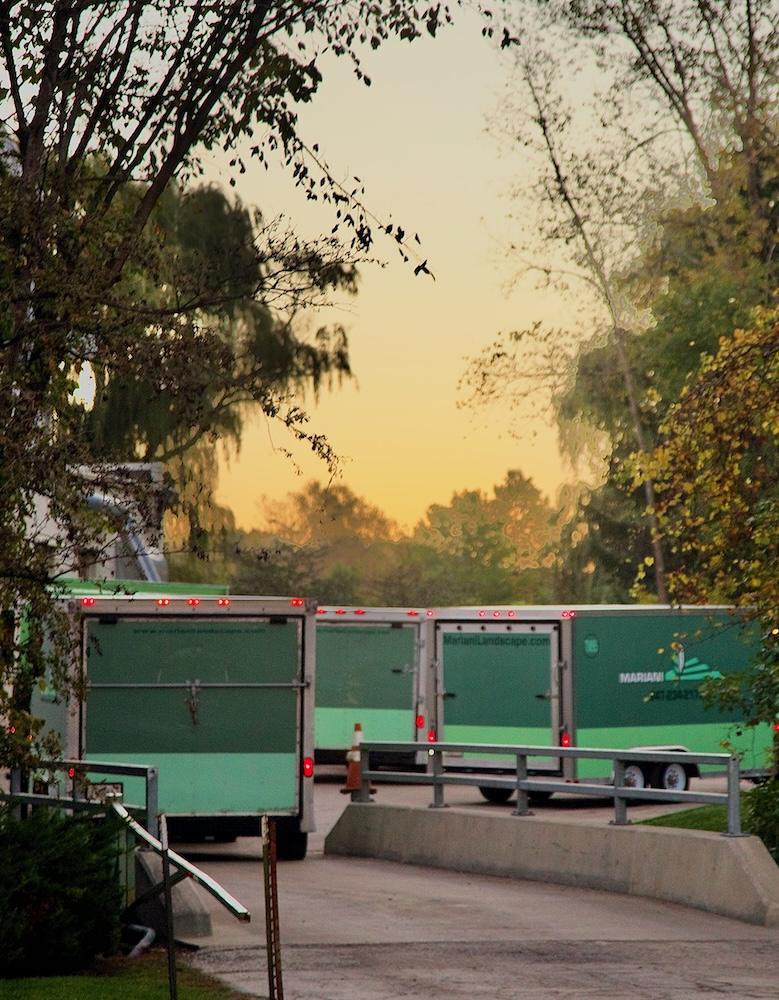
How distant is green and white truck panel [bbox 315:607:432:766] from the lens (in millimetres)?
29000

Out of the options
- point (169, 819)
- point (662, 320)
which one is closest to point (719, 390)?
point (169, 819)

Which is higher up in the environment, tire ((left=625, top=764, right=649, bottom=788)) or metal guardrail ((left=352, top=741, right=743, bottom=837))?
metal guardrail ((left=352, top=741, right=743, bottom=837))

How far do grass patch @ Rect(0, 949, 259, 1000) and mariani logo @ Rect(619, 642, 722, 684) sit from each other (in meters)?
14.0

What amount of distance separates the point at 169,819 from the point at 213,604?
89.1 inches

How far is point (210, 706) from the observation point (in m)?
19.3

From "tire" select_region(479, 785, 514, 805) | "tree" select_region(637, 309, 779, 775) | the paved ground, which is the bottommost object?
the paved ground

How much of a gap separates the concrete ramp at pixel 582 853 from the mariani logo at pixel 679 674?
655cm

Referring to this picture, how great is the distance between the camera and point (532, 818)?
1719 cm

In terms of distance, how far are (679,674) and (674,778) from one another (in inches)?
56.7

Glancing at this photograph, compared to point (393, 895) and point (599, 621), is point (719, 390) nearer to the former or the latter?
point (393, 895)

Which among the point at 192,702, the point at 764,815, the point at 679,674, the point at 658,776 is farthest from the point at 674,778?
the point at 764,815

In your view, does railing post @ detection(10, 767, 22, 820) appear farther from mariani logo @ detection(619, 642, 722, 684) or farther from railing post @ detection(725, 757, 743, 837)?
mariani logo @ detection(619, 642, 722, 684)

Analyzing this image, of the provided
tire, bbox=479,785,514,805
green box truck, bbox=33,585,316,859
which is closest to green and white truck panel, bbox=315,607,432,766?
tire, bbox=479,785,514,805

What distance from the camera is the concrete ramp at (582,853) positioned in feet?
47.2
